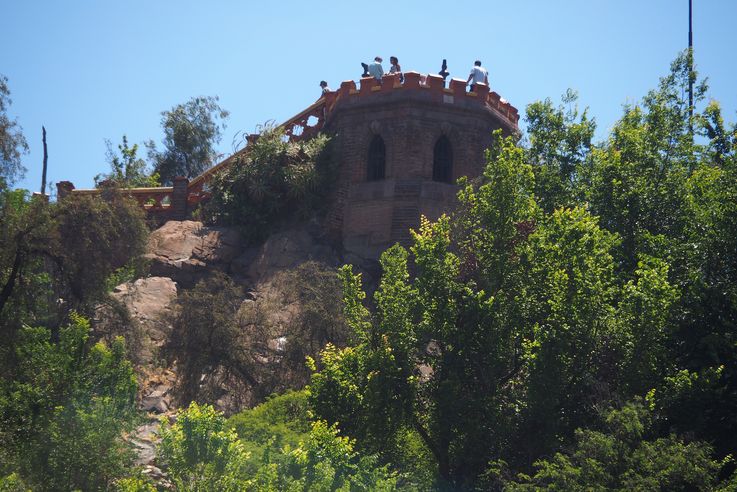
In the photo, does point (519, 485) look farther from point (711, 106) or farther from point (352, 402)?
point (711, 106)

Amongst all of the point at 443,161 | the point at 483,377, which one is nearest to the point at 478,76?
the point at 443,161

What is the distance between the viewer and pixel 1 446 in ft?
88.9

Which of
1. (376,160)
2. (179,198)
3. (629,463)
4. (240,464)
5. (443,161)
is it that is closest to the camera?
(629,463)

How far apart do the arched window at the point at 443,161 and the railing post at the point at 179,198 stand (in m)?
8.14

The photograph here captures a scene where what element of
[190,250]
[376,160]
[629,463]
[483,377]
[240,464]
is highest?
[376,160]

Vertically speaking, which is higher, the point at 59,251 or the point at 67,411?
the point at 59,251

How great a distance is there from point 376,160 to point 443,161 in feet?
6.59

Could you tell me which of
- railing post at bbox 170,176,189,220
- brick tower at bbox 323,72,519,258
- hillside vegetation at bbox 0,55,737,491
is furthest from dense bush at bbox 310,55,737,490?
railing post at bbox 170,176,189,220

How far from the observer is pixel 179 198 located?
4222 cm

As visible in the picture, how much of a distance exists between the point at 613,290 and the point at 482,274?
2777mm

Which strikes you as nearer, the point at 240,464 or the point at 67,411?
the point at 240,464

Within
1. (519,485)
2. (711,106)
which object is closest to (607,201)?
(711,106)

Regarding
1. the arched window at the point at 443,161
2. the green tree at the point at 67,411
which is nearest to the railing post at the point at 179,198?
the arched window at the point at 443,161

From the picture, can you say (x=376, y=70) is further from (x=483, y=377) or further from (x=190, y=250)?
(x=483, y=377)
